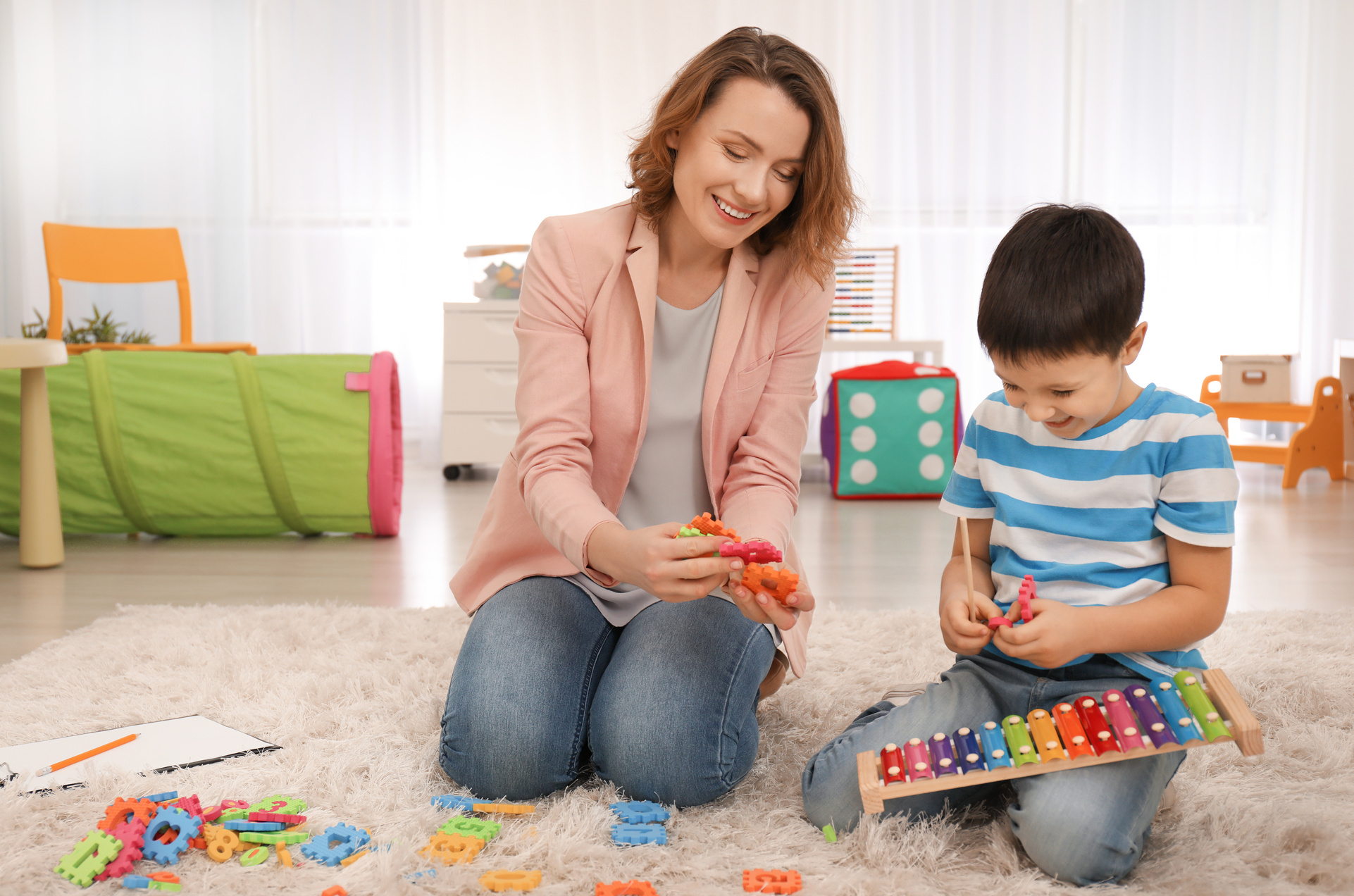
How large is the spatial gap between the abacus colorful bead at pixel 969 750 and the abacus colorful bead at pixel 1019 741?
25mm

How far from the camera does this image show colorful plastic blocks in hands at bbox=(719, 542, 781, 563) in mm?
911

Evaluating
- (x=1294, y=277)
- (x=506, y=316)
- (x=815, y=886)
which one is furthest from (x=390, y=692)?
(x=1294, y=277)

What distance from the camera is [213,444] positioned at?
229 cm

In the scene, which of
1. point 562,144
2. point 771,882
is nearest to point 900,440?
point 562,144

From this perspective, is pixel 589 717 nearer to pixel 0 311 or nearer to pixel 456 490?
pixel 456 490

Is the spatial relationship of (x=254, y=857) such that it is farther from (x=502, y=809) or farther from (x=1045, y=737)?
(x=1045, y=737)

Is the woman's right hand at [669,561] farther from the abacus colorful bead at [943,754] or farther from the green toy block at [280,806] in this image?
the green toy block at [280,806]

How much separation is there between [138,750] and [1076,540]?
3.24ft

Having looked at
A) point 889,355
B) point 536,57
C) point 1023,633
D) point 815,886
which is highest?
point 536,57

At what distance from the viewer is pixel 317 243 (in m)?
3.83

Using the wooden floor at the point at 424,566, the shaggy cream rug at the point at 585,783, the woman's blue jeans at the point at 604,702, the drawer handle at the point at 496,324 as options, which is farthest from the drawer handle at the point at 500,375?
the woman's blue jeans at the point at 604,702

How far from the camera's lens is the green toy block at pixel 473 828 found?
0.90 meters

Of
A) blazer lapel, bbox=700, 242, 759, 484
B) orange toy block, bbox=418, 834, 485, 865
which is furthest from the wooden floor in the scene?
orange toy block, bbox=418, 834, 485, 865

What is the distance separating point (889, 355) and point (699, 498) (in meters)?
2.73
